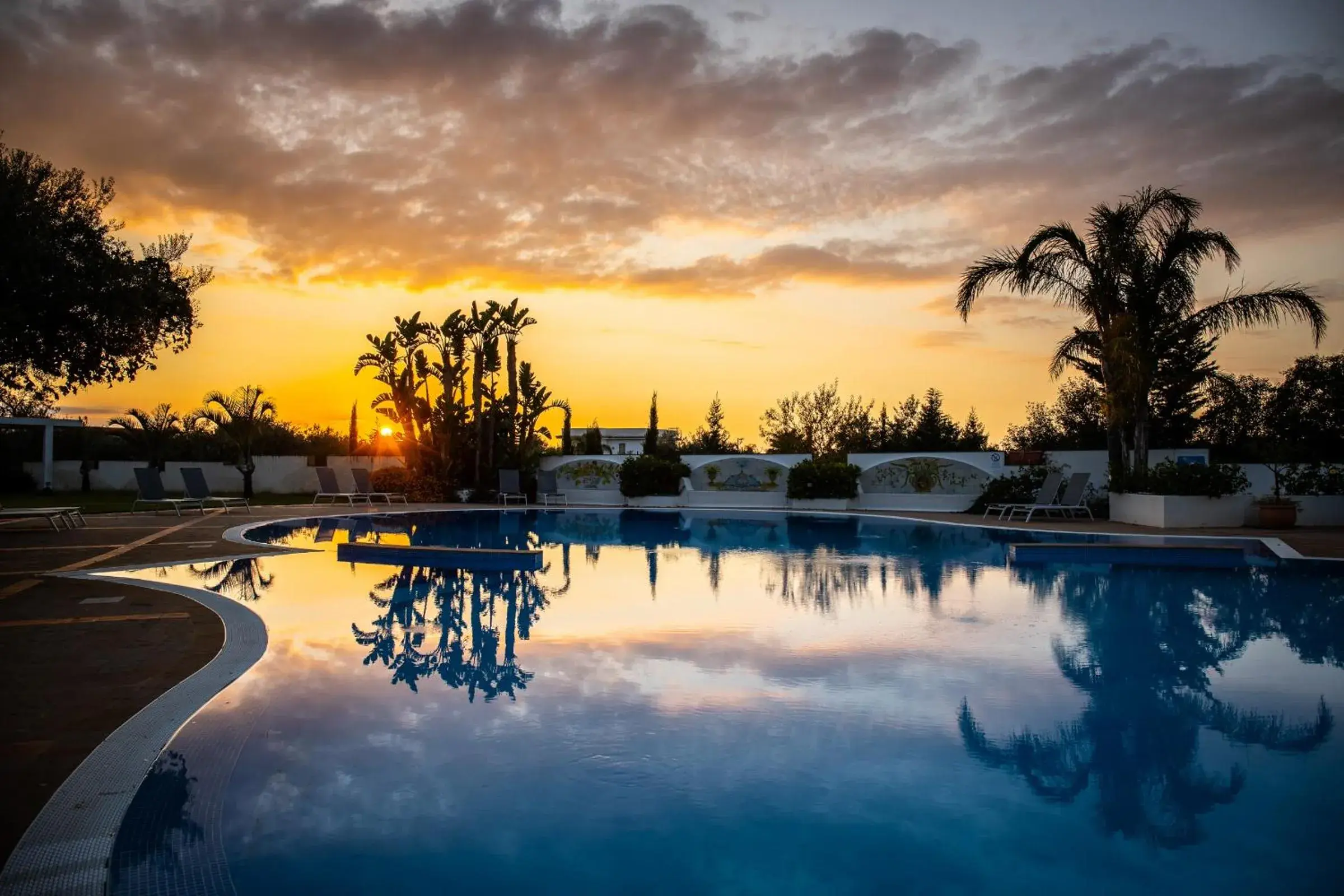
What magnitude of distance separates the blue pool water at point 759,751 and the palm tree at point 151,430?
22.6 meters

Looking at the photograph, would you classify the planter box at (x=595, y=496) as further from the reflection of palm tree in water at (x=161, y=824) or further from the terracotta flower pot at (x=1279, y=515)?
the reflection of palm tree in water at (x=161, y=824)

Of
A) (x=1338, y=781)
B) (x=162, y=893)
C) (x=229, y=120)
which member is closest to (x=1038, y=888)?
(x=1338, y=781)

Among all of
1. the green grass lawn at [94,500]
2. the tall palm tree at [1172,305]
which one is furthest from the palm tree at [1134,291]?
the green grass lawn at [94,500]

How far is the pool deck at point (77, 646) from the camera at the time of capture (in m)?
3.83

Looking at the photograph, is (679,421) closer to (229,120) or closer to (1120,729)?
(229,120)

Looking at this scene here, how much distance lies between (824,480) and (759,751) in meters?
18.6

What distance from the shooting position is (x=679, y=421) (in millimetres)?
39094

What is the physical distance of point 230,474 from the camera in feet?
91.1

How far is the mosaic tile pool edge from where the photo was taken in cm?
283

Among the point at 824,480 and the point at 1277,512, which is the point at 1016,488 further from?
the point at 1277,512

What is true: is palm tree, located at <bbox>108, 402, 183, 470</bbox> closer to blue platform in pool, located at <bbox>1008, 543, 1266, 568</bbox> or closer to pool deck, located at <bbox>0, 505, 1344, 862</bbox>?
pool deck, located at <bbox>0, 505, 1344, 862</bbox>

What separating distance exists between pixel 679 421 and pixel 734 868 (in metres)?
35.9

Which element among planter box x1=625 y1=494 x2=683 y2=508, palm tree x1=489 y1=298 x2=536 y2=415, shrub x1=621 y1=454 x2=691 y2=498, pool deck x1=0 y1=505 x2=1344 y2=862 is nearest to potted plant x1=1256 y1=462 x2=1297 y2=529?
pool deck x1=0 y1=505 x2=1344 y2=862

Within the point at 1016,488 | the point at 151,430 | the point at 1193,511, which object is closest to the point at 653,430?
the point at 1016,488
